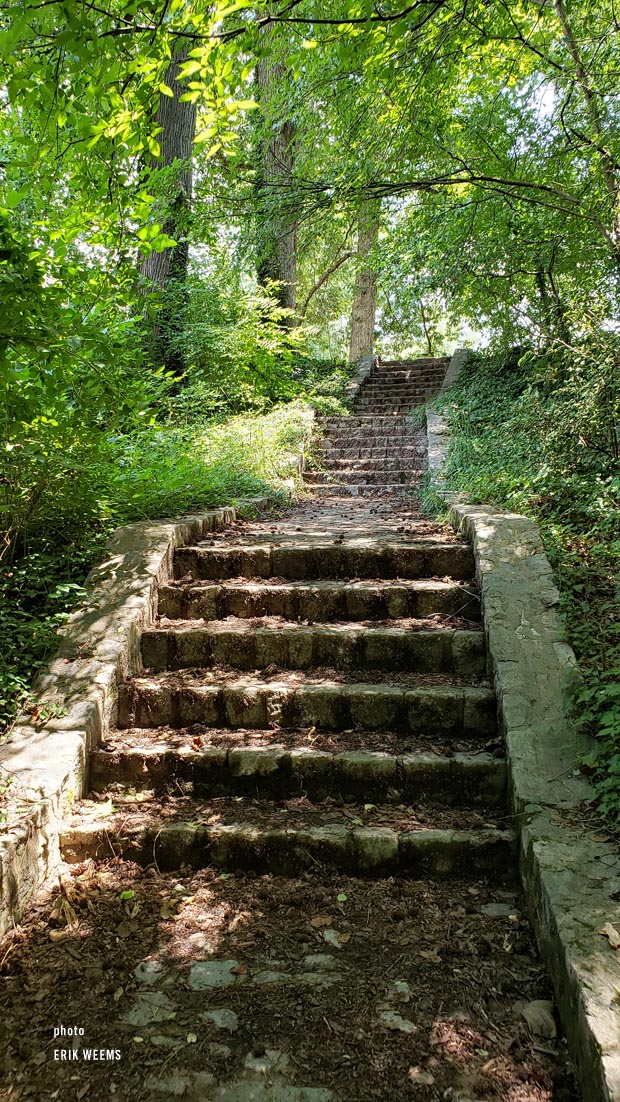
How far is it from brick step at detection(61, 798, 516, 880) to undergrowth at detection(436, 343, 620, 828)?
0.52m

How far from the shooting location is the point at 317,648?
346 cm

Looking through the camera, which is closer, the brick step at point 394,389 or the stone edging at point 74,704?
the stone edging at point 74,704

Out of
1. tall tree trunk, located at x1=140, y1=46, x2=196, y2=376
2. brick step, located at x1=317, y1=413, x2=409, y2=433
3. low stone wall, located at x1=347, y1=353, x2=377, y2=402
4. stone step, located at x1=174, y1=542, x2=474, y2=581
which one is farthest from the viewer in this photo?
low stone wall, located at x1=347, y1=353, x2=377, y2=402

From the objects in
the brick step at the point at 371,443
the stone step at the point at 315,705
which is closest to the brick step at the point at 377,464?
the brick step at the point at 371,443

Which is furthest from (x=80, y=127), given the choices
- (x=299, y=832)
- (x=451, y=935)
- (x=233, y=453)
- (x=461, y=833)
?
(x=233, y=453)

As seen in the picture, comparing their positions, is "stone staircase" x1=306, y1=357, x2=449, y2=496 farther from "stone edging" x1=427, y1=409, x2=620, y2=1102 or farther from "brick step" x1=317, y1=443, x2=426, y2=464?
"stone edging" x1=427, y1=409, x2=620, y2=1102

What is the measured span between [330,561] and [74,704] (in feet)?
6.27

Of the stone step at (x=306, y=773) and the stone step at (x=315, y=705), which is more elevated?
the stone step at (x=315, y=705)

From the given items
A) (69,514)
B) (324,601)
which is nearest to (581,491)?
(324,601)

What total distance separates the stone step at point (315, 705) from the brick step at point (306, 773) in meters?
0.25

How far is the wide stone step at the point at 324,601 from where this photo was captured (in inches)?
147

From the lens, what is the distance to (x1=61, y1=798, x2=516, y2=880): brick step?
2.37m

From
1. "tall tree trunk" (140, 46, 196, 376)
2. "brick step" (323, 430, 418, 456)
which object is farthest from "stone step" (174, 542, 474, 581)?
"tall tree trunk" (140, 46, 196, 376)

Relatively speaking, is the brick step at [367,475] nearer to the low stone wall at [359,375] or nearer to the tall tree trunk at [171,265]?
the tall tree trunk at [171,265]
